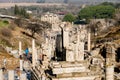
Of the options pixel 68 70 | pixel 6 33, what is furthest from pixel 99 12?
pixel 68 70

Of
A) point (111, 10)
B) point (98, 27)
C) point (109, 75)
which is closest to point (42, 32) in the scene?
point (98, 27)

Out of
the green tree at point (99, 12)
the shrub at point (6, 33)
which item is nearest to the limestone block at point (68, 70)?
the shrub at point (6, 33)

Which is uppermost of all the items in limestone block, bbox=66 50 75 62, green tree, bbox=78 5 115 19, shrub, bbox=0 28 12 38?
limestone block, bbox=66 50 75 62

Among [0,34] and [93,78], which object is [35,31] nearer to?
[0,34]

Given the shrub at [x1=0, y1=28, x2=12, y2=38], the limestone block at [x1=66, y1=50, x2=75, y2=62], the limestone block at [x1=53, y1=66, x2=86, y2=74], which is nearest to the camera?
the limestone block at [x1=53, y1=66, x2=86, y2=74]

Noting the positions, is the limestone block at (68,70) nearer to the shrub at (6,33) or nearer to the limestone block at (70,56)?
the limestone block at (70,56)

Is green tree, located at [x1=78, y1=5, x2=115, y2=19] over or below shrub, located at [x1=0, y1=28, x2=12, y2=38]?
over

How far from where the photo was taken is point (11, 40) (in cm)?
4397

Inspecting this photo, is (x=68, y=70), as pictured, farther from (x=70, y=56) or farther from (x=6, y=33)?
(x=6, y=33)

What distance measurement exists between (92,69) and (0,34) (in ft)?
102

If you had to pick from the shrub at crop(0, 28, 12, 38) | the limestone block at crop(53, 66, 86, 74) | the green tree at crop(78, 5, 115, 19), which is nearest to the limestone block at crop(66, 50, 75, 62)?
A: the limestone block at crop(53, 66, 86, 74)

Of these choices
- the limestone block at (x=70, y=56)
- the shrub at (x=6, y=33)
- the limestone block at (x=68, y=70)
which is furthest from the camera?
the shrub at (x=6, y=33)

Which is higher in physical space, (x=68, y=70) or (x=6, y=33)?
(x=68, y=70)

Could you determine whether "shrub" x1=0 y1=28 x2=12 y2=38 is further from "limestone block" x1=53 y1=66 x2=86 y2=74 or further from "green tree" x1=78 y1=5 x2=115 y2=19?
"green tree" x1=78 y1=5 x2=115 y2=19
